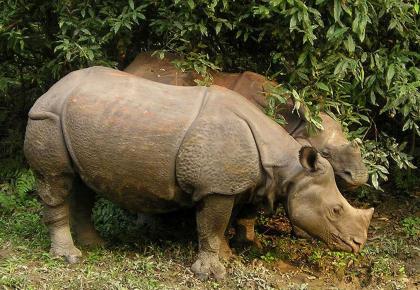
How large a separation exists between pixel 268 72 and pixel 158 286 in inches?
90.3

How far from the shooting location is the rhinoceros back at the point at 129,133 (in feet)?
17.7

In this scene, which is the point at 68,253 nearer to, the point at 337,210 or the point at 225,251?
the point at 225,251

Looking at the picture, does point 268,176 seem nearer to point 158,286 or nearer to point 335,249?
point 335,249

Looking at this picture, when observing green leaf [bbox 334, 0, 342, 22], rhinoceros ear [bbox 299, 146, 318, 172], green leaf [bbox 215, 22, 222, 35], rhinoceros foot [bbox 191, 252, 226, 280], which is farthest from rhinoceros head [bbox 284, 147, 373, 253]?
green leaf [bbox 215, 22, 222, 35]

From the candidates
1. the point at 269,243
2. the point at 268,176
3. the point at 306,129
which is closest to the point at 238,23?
the point at 306,129

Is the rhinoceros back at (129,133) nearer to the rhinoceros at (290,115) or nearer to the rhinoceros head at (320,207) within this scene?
the rhinoceros at (290,115)

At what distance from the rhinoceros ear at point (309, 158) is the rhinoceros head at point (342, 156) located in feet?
1.68

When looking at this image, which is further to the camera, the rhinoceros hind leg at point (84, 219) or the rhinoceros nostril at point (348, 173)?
the rhinoceros hind leg at point (84, 219)

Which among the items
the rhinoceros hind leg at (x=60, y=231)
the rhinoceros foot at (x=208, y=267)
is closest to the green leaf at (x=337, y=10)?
the rhinoceros foot at (x=208, y=267)

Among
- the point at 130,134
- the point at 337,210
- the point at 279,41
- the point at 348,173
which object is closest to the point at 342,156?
the point at 348,173

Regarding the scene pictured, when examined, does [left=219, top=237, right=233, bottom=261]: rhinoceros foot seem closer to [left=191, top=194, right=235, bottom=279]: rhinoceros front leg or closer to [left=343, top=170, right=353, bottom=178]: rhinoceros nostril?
[left=191, top=194, right=235, bottom=279]: rhinoceros front leg

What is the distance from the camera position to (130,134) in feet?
17.8

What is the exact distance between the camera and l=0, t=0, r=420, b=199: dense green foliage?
6160 mm

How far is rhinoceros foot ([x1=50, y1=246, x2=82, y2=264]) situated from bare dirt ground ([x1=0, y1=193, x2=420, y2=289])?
0.05 meters
